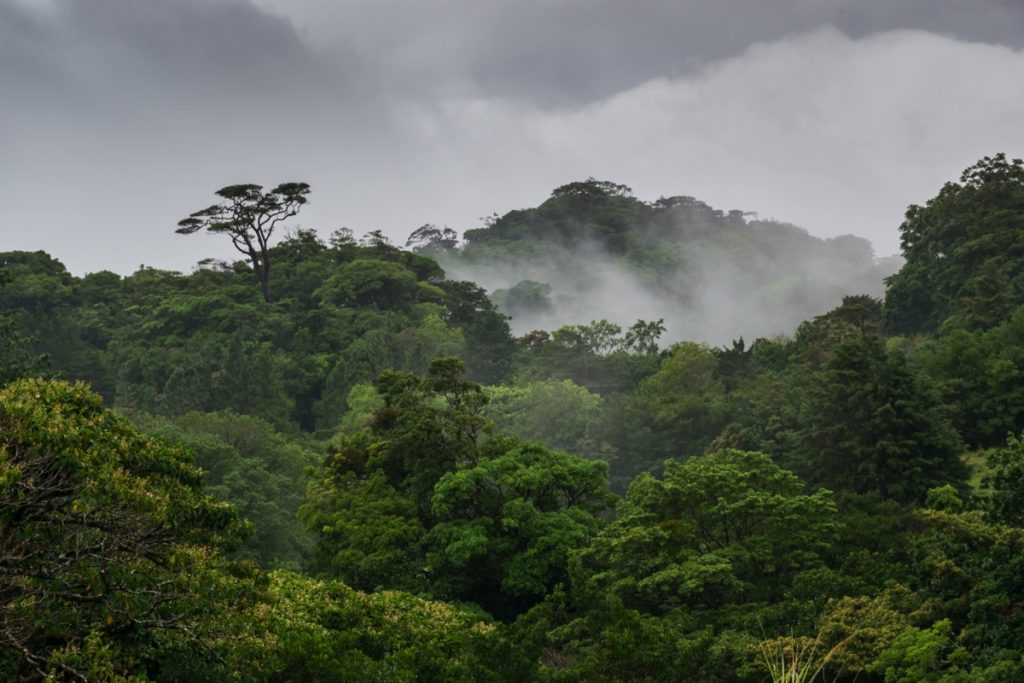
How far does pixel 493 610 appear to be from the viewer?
32000 mm

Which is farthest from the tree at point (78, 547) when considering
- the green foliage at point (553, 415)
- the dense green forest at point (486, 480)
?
the green foliage at point (553, 415)

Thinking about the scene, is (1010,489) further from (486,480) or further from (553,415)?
(553,415)

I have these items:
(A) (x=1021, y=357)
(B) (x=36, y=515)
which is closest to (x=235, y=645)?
(B) (x=36, y=515)

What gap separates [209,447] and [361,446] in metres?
7.79

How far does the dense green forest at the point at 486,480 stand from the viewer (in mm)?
14258

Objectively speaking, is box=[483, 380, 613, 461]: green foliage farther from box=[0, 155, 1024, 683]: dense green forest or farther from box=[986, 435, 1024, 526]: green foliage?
box=[986, 435, 1024, 526]: green foliage

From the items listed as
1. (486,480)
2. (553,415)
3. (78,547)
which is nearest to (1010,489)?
(78,547)

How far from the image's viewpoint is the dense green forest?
14258 mm

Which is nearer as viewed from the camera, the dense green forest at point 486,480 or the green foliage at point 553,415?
the dense green forest at point 486,480

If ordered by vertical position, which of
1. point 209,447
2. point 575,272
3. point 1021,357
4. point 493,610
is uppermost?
point 575,272

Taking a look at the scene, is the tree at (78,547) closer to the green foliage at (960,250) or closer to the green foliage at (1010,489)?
the green foliage at (1010,489)

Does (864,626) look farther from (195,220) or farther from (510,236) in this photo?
(510,236)

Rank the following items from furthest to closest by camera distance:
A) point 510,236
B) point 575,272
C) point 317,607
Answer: point 510,236 → point 575,272 → point 317,607

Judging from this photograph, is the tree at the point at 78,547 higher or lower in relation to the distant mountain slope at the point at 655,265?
lower
